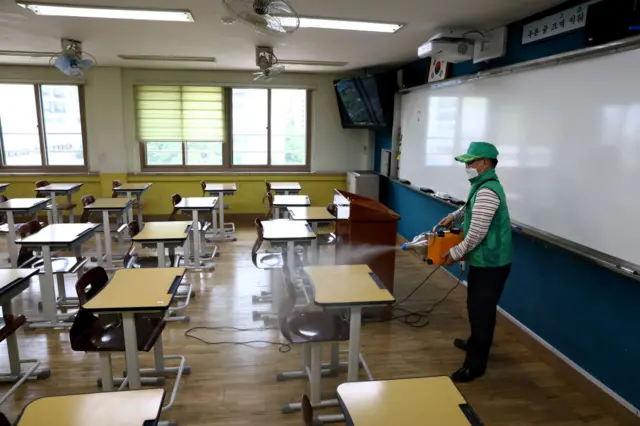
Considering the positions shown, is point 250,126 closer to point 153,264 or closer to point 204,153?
point 204,153

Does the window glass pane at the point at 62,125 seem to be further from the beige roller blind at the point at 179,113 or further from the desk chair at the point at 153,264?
the desk chair at the point at 153,264

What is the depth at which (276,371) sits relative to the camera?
3.28 meters

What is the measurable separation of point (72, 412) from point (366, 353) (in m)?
2.42

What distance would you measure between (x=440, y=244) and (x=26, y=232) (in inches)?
147

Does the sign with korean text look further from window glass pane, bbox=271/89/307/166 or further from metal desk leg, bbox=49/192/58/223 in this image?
metal desk leg, bbox=49/192/58/223

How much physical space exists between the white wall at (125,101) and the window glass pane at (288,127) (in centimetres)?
25

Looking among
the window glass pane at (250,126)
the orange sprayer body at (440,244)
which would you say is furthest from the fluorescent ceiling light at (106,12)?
the window glass pane at (250,126)

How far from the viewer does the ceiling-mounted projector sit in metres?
4.19

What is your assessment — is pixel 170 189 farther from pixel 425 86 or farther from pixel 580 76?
pixel 580 76

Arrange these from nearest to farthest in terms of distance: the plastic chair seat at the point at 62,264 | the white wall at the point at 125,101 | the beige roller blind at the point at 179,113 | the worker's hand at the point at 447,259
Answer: the worker's hand at the point at 447,259, the plastic chair seat at the point at 62,264, the white wall at the point at 125,101, the beige roller blind at the point at 179,113

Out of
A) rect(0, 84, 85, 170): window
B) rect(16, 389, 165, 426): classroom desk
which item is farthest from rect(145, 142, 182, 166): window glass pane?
rect(16, 389, 165, 426): classroom desk

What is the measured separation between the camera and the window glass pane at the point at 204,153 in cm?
826

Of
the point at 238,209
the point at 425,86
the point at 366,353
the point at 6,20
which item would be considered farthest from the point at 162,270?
the point at 238,209

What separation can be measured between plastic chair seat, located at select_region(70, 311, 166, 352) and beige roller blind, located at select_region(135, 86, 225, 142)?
568 centimetres
